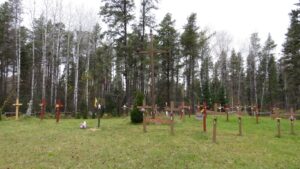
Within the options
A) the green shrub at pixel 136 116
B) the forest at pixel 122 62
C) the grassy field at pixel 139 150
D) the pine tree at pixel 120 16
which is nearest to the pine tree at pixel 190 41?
the forest at pixel 122 62

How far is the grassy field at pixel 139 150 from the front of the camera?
30.1 feet

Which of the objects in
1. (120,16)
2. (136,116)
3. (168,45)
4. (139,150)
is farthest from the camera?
(168,45)

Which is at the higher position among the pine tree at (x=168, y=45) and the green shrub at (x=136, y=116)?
the pine tree at (x=168, y=45)

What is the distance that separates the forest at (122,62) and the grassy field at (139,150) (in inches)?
247

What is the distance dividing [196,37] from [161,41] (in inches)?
167

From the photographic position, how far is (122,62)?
3278 centimetres

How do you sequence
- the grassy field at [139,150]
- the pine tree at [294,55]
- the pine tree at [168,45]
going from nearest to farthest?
the grassy field at [139,150]
the pine tree at [294,55]
the pine tree at [168,45]

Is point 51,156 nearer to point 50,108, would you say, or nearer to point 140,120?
point 140,120

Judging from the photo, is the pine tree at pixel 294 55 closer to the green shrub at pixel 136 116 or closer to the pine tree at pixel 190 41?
the pine tree at pixel 190 41

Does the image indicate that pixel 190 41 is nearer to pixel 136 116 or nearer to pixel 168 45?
pixel 168 45

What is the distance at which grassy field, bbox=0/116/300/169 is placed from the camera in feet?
30.1

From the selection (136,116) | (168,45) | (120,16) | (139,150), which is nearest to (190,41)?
(168,45)

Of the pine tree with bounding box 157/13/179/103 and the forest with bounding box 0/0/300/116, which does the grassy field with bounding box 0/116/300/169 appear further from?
the pine tree with bounding box 157/13/179/103

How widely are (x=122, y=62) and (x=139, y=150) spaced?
22622mm
